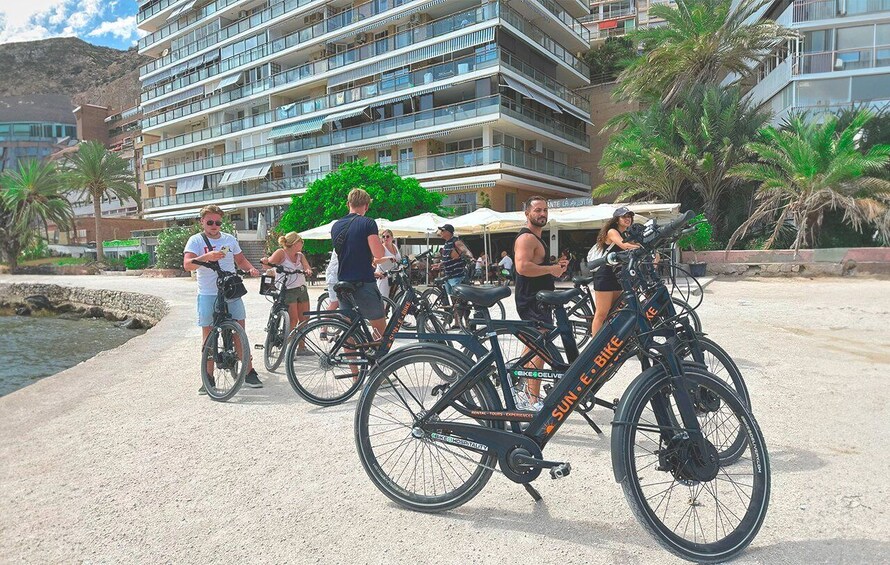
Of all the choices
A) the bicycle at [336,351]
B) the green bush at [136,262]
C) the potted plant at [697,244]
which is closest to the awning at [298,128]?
the green bush at [136,262]

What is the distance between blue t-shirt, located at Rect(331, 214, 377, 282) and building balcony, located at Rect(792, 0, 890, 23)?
28.5 m

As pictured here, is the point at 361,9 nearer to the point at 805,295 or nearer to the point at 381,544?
the point at 805,295

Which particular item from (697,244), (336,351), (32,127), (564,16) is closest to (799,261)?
(697,244)

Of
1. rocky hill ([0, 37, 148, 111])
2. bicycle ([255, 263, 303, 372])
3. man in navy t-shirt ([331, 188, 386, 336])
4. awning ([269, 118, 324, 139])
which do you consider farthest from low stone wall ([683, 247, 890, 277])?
rocky hill ([0, 37, 148, 111])

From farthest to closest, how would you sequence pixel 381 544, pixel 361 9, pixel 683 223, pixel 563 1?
pixel 563 1 < pixel 361 9 < pixel 683 223 < pixel 381 544

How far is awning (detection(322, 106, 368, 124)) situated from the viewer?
1329 inches

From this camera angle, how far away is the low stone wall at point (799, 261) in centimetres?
1703

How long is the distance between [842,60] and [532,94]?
1460cm

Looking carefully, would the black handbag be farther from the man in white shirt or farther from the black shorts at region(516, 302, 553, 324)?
the black shorts at region(516, 302, 553, 324)

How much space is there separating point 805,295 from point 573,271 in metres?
10.9

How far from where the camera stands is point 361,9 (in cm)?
3475

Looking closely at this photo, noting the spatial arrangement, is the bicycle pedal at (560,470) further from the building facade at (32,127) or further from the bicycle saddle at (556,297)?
the building facade at (32,127)

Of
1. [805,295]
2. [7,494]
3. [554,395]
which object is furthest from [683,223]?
[805,295]

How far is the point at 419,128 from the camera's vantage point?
31.3m
